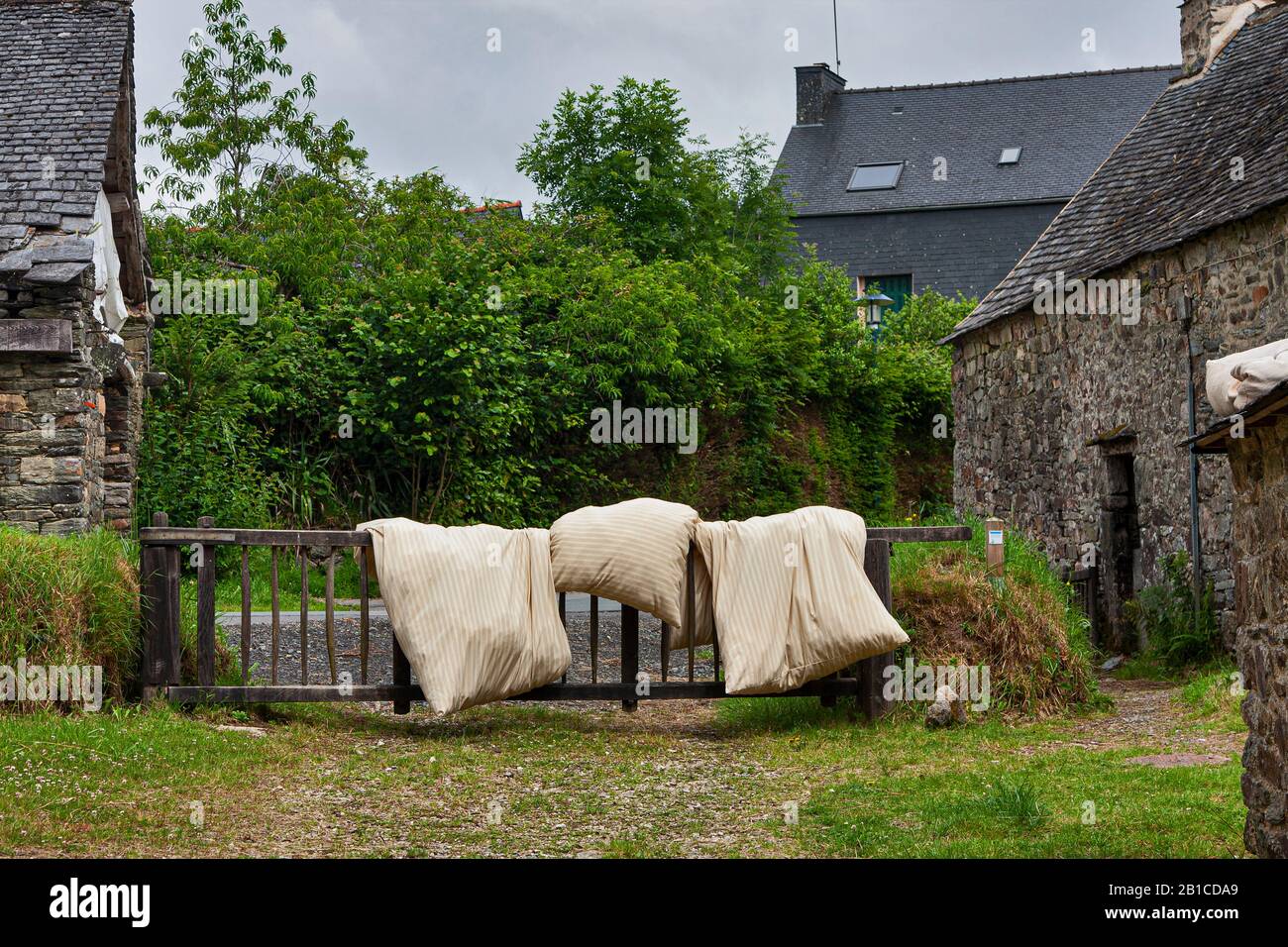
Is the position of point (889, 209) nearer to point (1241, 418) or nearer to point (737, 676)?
point (737, 676)

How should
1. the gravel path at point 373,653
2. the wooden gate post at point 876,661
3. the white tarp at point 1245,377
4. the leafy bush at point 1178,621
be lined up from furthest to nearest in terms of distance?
1. the leafy bush at point 1178,621
2. the gravel path at point 373,653
3. the wooden gate post at point 876,661
4. the white tarp at point 1245,377

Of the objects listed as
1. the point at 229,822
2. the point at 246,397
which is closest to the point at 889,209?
the point at 246,397

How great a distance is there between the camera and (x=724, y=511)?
1928cm

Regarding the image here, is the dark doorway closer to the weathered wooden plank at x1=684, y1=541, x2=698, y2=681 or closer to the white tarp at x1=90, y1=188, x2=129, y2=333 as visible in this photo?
the weathered wooden plank at x1=684, y1=541, x2=698, y2=681

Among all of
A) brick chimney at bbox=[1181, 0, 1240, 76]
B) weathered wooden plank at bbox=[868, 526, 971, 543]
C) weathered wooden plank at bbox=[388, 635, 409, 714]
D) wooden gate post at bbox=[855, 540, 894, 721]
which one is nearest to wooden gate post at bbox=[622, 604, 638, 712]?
weathered wooden plank at bbox=[388, 635, 409, 714]

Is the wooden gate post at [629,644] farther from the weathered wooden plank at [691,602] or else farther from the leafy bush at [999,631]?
the leafy bush at [999,631]

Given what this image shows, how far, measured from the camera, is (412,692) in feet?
26.4

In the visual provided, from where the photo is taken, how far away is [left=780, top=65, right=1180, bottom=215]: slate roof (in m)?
28.6

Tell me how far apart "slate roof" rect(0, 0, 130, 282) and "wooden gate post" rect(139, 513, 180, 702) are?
163 inches

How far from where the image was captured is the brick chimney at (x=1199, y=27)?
Answer: 15.5 metres

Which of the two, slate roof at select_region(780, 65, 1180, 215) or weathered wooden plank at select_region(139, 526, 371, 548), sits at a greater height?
slate roof at select_region(780, 65, 1180, 215)

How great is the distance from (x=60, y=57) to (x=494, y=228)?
6.78 meters

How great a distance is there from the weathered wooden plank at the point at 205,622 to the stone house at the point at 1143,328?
26.1 feet

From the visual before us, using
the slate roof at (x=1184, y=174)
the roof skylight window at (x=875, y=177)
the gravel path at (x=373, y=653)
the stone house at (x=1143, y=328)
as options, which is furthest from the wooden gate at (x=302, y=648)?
the roof skylight window at (x=875, y=177)
